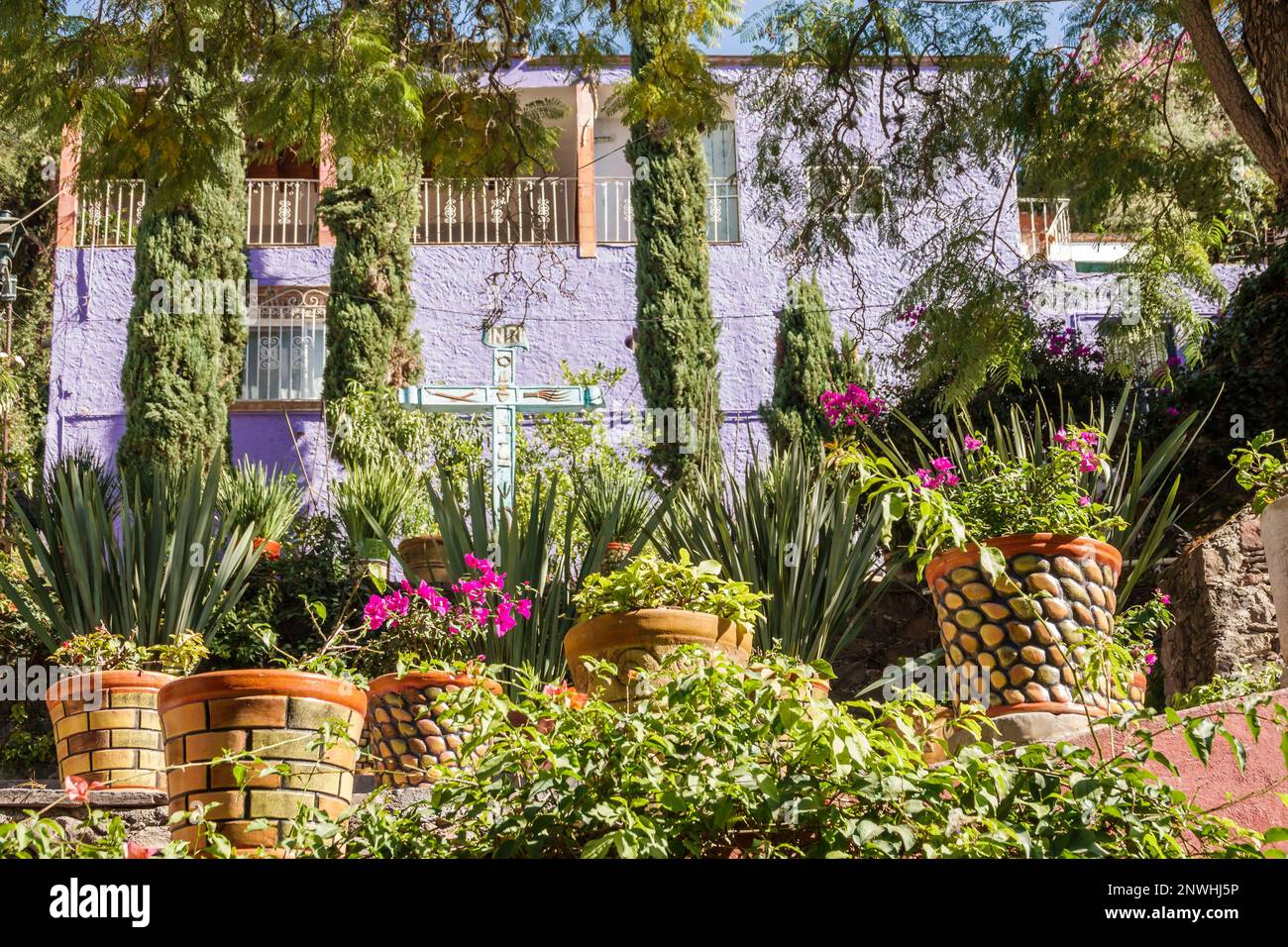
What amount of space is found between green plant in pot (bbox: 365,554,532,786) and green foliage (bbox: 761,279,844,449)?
23.9ft

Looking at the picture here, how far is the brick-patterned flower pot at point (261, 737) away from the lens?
3.07 meters

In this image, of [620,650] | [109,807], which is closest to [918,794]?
[620,650]

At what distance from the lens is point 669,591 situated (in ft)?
12.9

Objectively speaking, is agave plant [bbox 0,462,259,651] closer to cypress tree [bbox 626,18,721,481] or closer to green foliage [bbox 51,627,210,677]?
green foliage [bbox 51,627,210,677]

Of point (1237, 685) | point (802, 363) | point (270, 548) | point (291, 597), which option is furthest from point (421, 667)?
point (802, 363)

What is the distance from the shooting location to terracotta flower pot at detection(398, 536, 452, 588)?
7.17 meters

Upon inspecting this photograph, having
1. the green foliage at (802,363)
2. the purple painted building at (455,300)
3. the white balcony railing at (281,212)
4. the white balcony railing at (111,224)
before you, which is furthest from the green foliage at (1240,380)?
the white balcony railing at (111,224)

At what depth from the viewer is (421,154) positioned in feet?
15.5

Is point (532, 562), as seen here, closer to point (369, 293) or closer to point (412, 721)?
point (412, 721)

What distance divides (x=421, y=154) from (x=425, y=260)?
27.7 ft

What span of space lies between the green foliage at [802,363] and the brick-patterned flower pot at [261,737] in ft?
29.1

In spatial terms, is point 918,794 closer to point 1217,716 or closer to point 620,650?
point 1217,716

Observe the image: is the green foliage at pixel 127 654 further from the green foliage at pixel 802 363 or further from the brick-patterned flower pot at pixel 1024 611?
the green foliage at pixel 802 363

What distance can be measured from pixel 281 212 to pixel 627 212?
131 inches
